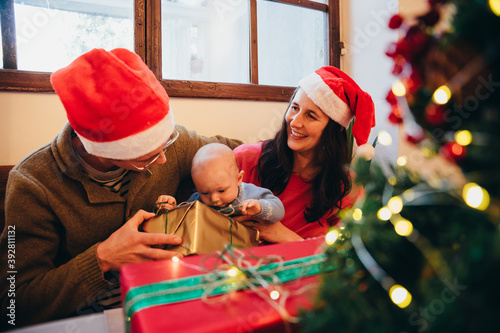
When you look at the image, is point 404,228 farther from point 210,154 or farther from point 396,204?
point 210,154

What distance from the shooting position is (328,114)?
1491 mm

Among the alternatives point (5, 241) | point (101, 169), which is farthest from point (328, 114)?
point (5, 241)

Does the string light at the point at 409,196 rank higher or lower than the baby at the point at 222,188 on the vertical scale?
higher

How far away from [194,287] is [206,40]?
7.40 ft

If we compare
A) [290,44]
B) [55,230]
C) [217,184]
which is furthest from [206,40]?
[55,230]

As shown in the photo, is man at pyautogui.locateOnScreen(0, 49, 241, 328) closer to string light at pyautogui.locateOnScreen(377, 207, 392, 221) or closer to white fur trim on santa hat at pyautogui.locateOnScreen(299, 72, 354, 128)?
string light at pyautogui.locateOnScreen(377, 207, 392, 221)

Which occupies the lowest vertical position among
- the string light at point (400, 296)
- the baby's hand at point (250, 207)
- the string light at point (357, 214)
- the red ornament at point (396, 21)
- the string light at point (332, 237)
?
the baby's hand at point (250, 207)

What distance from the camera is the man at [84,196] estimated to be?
920 mm

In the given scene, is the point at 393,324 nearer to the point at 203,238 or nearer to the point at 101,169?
the point at 203,238

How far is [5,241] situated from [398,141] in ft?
6.64

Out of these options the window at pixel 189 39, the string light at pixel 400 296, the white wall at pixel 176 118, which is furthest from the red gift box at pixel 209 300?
the window at pixel 189 39

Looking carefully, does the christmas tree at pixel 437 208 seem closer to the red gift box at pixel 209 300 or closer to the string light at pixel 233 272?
the red gift box at pixel 209 300

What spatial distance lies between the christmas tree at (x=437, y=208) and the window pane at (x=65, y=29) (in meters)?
1.63

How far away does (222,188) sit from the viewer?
120cm
